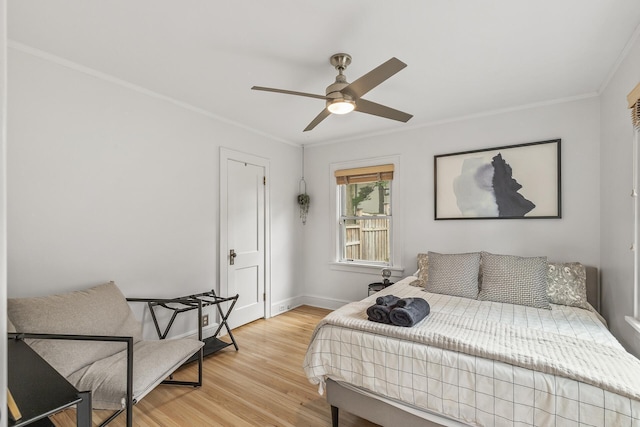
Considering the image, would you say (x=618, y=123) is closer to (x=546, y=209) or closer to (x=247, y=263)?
(x=546, y=209)

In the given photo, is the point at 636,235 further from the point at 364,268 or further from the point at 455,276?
the point at 364,268

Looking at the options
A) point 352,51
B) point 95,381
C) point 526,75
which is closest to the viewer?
point 95,381

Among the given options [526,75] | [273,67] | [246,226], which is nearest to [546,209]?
[526,75]

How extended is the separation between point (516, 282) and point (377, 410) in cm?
163

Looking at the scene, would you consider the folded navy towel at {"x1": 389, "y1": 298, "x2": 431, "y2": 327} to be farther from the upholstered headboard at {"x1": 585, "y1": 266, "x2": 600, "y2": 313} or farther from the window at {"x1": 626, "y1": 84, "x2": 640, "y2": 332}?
the upholstered headboard at {"x1": 585, "y1": 266, "x2": 600, "y2": 313}

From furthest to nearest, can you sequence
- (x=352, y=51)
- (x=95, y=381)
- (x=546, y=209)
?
1. (x=546, y=209)
2. (x=352, y=51)
3. (x=95, y=381)

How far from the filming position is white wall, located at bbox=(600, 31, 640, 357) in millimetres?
2041

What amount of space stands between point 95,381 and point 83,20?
6.97 ft

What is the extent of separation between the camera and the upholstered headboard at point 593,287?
2742mm

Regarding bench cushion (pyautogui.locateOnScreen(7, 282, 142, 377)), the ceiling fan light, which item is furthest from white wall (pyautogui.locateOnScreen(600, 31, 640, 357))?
bench cushion (pyautogui.locateOnScreen(7, 282, 142, 377))

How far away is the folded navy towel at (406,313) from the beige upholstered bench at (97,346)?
1481mm

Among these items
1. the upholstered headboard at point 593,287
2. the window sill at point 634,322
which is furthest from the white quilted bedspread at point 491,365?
the upholstered headboard at point 593,287

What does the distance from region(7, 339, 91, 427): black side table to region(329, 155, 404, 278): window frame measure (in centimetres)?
337

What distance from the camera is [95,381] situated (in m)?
1.71
